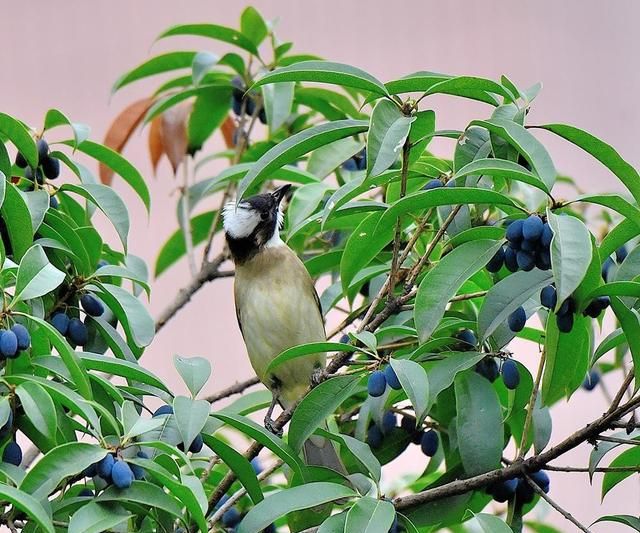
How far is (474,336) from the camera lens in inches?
89.0

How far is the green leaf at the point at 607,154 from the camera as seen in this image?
1816 mm

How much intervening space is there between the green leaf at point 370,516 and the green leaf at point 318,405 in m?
0.22

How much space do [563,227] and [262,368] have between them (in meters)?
1.60

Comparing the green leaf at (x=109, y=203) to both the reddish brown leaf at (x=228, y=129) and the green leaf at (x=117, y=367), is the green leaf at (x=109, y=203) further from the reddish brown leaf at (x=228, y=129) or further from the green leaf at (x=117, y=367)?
the reddish brown leaf at (x=228, y=129)

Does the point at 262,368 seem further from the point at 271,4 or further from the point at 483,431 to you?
the point at 271,4

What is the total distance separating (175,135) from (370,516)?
1.70m

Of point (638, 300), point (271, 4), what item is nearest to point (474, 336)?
point (638, 300)

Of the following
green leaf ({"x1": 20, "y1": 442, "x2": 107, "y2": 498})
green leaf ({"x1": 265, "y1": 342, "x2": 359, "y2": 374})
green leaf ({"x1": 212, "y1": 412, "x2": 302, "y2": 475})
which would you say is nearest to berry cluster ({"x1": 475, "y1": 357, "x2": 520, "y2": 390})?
green leaf ({"x1": 265, "y1": 342, "x2": 359, "y2": 374})

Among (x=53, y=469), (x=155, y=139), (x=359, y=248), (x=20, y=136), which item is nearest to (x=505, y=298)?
(x=359, y=248)

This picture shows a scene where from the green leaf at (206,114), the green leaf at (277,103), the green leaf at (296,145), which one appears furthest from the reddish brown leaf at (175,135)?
the green leaf at (296,145)

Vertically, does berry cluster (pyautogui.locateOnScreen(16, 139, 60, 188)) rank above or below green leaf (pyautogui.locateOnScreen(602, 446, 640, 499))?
above

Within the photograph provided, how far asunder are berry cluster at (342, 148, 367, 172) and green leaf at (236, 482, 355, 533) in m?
1.21

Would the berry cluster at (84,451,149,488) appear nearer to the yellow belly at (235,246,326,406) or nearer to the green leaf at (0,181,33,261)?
the green leaf at (0,181,33,261)

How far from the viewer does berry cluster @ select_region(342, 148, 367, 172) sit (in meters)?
2.90
